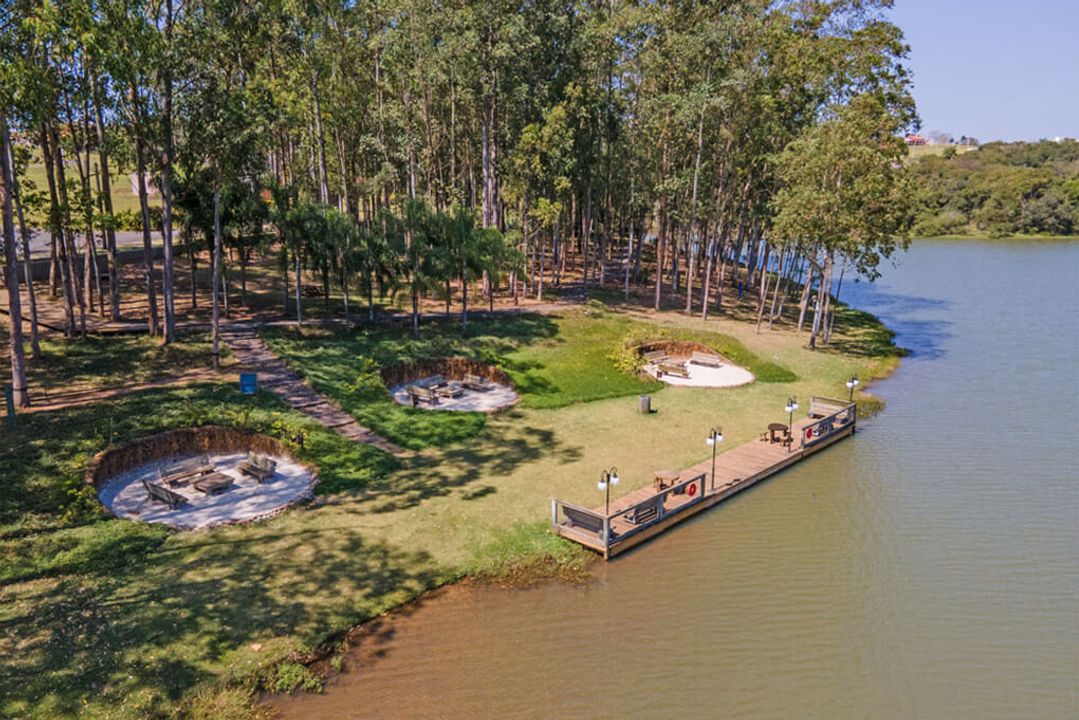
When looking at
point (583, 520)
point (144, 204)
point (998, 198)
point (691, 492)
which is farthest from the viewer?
point (998, 198)

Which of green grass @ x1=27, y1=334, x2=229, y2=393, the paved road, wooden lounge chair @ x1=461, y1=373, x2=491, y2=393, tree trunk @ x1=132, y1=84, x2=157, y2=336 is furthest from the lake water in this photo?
the paved road

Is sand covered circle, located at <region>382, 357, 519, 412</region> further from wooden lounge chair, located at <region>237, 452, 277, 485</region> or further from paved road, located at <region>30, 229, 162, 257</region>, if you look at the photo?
paved road, located at <region>30, 229, 162, 257</region>

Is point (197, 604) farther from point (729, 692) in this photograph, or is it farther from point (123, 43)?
point (123, 43)

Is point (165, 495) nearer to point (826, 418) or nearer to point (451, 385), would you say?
point (451, 385)

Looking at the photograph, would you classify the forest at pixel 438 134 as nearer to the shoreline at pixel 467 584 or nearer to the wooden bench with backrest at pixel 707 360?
the wooden bench with backrest at pixel 707 360

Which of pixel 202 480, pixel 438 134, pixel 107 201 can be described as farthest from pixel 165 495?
pixel 438 134

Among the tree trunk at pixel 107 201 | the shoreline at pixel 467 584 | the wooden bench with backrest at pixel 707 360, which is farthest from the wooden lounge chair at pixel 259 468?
the wooden bench with backrest at pixel 707 360

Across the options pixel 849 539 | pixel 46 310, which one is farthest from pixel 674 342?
pixel 46 310

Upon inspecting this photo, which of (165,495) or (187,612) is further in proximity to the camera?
(165,495)
